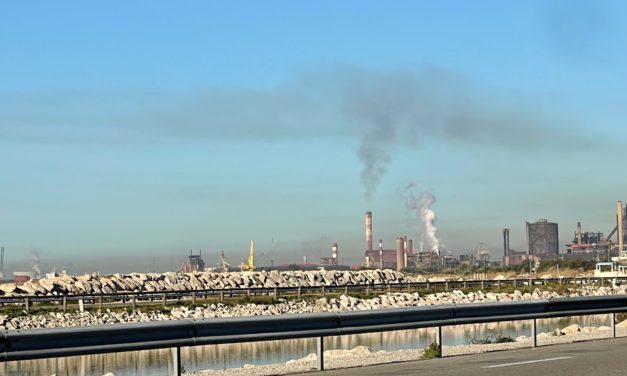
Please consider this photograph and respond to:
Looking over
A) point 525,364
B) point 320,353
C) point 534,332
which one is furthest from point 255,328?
point 534,332

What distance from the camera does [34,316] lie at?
1725 inches

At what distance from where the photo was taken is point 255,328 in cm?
1548

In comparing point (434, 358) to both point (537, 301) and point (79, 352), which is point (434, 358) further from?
point (79, 352)

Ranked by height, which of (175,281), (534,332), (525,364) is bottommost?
(175,281)

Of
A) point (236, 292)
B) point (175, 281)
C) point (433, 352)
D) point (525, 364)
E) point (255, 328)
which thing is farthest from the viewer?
point (175, 281)

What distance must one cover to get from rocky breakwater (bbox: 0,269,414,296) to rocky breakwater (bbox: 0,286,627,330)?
15.5 metres

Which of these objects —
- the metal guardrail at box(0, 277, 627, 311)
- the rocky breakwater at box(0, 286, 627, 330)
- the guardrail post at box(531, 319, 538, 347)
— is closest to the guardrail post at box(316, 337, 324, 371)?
the guardrail post at box(531, 319, 538, 347)

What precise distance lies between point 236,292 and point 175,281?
3623 cm

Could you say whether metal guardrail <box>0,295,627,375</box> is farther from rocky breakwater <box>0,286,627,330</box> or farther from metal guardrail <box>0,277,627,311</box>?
metal guardrail <box>0,277,627,311</box>

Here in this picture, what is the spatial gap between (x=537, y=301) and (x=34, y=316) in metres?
28.9

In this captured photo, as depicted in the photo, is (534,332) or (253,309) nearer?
(534,332)

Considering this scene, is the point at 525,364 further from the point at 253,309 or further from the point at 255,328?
the point at 253,309

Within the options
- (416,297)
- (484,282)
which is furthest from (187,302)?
(484,282)

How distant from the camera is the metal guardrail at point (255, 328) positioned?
43.9 ft
